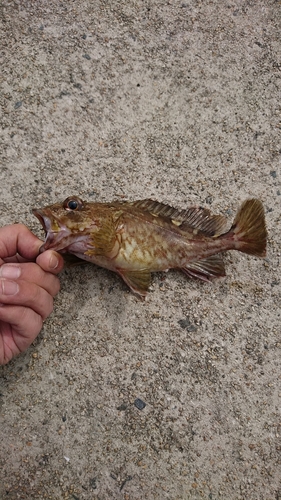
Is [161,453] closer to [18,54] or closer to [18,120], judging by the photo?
[18,120]

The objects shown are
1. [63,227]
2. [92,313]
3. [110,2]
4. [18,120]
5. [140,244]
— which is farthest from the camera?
[110,2]

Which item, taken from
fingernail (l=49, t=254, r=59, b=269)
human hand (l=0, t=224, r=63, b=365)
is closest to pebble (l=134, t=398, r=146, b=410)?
human hand (l=0, t=224, r=63, b=365)

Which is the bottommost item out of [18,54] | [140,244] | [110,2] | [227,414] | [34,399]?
[34,399]

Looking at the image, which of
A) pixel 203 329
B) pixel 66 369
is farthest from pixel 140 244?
pixel 66 369

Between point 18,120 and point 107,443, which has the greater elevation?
point 18,120

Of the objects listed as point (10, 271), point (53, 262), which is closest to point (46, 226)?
point (53, 262)

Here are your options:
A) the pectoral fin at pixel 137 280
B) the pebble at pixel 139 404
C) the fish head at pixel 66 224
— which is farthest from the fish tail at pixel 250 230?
the pebble at pixel 139 404

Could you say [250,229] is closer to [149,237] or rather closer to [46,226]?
[149,237]
